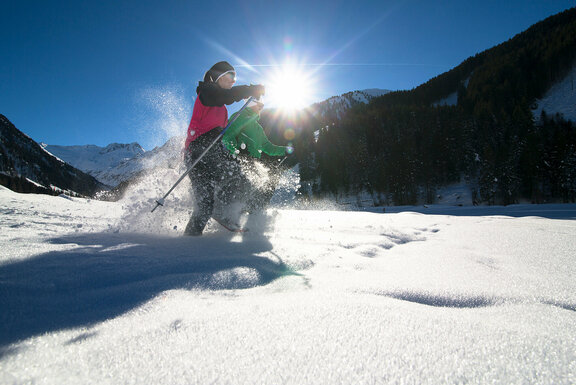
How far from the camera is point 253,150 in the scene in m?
4.38

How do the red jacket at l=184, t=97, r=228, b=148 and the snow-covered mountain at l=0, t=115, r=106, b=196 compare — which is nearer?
the red jacket at l=184, t=97, r=228, b=148

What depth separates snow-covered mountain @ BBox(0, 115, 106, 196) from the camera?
279 feet

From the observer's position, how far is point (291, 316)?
80 cm

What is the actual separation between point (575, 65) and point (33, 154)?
6655 inches

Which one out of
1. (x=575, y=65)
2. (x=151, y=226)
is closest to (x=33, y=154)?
(x=151, y=226)

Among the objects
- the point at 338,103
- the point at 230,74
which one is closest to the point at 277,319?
the point at 230,74

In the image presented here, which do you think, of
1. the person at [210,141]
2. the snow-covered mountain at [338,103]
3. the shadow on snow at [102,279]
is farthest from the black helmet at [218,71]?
the snow-covered mountain at [338,103]

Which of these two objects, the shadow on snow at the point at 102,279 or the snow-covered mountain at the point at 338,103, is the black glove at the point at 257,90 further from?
the snow-covered mountain at the point at 338,103

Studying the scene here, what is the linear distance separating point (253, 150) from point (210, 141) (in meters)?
1.09

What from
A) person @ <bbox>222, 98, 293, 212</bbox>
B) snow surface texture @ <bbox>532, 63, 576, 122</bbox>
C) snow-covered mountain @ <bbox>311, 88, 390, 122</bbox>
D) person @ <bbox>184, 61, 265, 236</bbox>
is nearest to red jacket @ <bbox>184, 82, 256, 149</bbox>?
person @ <bbox>184, 61, 265, 236</bbox>

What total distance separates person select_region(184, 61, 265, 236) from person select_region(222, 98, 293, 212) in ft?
0.75

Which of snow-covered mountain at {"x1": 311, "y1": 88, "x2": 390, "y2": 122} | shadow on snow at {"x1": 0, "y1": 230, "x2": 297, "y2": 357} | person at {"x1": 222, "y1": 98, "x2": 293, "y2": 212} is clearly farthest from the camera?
snow-covered mountain at {"x1": 311, "y1": 88, "x2": 390, "y2": 122}

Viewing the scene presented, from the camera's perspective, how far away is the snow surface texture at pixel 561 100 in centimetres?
4218

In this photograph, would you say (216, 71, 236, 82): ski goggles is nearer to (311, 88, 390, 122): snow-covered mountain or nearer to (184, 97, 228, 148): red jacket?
(184, 97, 228, 148): red jacket
